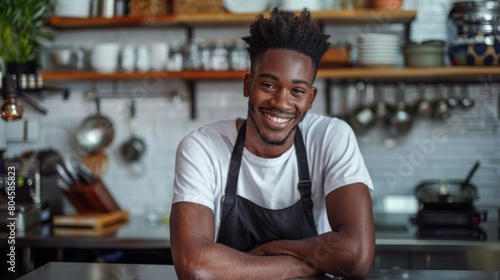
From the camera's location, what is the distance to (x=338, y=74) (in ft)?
11.7

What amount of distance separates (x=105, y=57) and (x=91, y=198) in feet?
2.61

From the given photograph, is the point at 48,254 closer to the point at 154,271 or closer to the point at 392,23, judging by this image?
the point at 154,271

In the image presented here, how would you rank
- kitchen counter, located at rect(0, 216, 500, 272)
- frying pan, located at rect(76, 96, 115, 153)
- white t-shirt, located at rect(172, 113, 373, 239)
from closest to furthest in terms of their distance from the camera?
white t-shirt, located at rect(172, 113, 373, 239)
kitchen counter, located at rect(0, 216, 500, 272)
frying pan, located at rect(76, 96, 115, 153)

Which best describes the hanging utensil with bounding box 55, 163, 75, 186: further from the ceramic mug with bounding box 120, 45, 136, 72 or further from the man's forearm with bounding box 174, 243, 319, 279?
the man's forearm with bounding box 174, 243, 319, 279

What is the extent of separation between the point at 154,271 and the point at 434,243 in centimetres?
162

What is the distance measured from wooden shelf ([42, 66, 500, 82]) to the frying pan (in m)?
0.32

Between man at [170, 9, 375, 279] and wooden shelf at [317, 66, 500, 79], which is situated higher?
wooden shelf at [317, 66, 500, 79]

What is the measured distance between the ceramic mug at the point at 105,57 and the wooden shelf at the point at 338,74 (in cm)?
5

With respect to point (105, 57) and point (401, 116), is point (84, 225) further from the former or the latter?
point (401, 116)

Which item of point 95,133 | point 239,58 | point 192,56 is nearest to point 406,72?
point 239,58

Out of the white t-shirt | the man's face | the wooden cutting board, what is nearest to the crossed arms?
the white t-shirt

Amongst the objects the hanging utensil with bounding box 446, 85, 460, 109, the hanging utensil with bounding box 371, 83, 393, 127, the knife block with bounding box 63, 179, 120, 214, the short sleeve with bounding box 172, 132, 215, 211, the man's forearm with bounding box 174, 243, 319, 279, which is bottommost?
the knife block with bounding box 63, 179, 120, 214

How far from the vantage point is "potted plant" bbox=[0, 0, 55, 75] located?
3814 millimetres

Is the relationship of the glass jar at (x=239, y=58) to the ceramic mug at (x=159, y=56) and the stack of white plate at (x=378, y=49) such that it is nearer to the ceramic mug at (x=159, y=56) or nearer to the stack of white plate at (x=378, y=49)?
the ceramic mug at (x=159, y=56)
